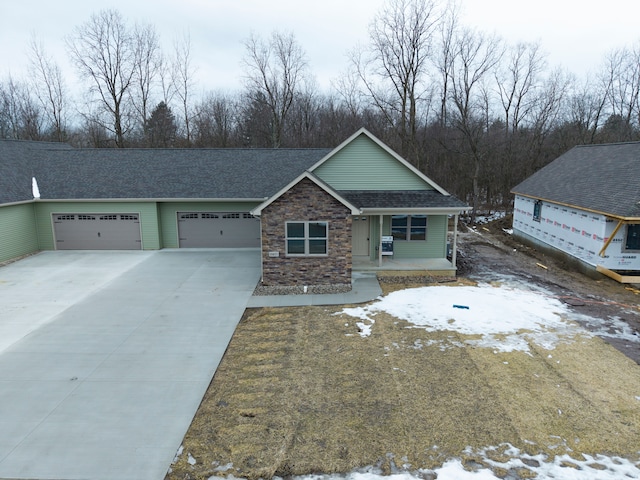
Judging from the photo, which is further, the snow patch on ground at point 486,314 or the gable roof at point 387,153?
the gable roof at point 387,153

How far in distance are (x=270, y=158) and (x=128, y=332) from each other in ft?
41.8

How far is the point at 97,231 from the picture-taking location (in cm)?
1892

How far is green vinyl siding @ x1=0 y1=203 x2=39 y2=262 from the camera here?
1669 centimetres

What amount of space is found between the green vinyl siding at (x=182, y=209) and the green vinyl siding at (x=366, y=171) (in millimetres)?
4585

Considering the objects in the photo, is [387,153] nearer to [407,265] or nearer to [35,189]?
[407,265]

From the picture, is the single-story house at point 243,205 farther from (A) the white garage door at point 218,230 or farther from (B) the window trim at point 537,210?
(B) the window trim at point 537,210

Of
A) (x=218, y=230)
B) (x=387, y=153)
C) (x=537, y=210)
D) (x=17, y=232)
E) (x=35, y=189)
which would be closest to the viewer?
(x=387, y=153)

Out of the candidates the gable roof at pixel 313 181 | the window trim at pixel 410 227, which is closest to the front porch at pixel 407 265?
the window trim at pixel 410 227

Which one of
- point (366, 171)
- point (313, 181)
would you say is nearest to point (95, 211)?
point (313, 181)

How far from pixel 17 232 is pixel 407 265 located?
52.1ft

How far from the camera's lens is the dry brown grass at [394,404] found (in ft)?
20.0

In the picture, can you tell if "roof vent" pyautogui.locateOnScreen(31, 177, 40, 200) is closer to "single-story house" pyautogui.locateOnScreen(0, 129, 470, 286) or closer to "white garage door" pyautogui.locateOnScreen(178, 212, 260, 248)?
"single-story house" pyautogui.locateOnScreen(0, 129, 470, 286)

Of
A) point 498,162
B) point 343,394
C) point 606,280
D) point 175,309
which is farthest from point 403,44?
point 343,394

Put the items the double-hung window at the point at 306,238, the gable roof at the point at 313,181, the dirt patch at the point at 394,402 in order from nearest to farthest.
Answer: the dirt patch at the point at 394,402
the gable roof at the point at 313,181
the double-hung window at the point at 306,238
